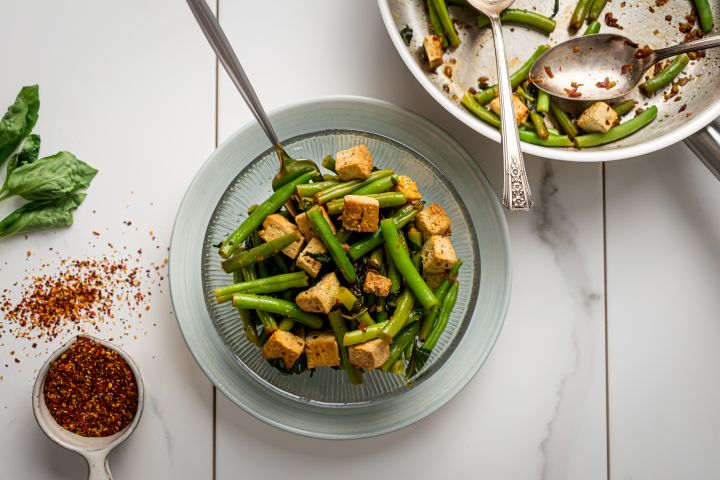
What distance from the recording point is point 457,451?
6.31 ft

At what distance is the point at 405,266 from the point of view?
1.51 metres

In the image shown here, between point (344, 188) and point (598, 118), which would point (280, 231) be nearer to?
point (344, 188)

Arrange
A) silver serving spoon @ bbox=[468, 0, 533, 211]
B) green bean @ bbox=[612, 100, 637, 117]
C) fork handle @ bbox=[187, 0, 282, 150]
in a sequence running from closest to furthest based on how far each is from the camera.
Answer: fork handle @ bbox=[187, 0, 282, 150] < silver serving spoon @ bbox=[468, 0, 533, 211] < green bean @ bbox=[612, 100, 637, 117]

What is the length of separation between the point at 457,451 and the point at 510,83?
1.06 m

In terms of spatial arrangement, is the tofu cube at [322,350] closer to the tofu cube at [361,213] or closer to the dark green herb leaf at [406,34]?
the tofu cube at [361,213]

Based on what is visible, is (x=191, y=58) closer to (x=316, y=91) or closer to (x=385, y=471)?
(x=316, y=91)

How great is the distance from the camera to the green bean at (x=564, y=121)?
71.3 inches

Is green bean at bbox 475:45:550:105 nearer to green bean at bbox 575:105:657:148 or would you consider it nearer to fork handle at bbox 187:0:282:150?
green bean at bbox 575:105:657:148

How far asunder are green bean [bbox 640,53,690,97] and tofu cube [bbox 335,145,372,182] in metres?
0.88

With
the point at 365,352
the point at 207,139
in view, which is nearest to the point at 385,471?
the point at 365,352

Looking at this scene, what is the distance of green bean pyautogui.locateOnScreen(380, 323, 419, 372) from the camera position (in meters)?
1.52

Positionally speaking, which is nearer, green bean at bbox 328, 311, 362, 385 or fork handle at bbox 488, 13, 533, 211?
green bean at bbox 328, 311, 362, 385

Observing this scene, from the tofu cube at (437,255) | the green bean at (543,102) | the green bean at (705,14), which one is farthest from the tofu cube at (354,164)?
the green bean at (705,14)

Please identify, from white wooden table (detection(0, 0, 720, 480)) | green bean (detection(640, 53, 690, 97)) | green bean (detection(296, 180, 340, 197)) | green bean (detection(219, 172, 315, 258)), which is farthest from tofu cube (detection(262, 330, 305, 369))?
green bean (detection(640, 53, 690, 97))
